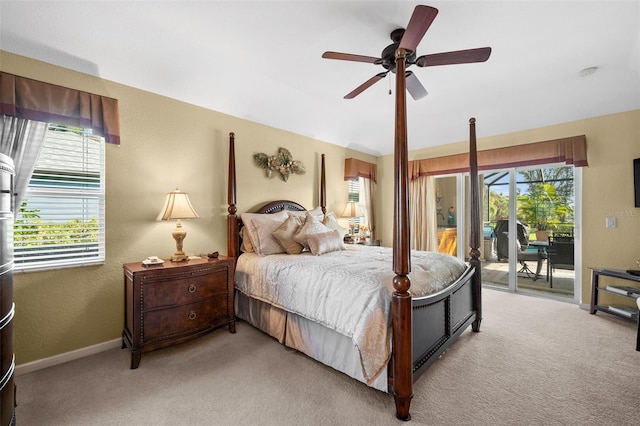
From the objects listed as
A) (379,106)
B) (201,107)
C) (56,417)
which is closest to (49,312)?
(56,417)

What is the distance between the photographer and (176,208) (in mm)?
2701

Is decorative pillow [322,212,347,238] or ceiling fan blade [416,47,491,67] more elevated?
ceiling fan blade [416,47,491,67]

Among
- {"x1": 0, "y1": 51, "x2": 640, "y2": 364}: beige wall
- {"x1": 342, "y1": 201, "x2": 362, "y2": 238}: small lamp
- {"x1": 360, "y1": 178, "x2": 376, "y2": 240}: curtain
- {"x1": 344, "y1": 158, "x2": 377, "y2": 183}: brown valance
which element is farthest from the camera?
{"x1": 360, "y1": 178, "x2": 376, "y2": 240}: curtain

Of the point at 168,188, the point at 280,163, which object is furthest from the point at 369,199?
the point at 168,188

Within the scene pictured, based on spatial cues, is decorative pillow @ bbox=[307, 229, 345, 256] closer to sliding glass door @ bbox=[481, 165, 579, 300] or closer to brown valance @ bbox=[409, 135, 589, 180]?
brown valance @ bbox=[409, 135, 589, 180]

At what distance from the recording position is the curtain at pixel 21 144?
6.99 ft

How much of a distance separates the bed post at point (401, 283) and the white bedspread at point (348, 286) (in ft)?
0.28

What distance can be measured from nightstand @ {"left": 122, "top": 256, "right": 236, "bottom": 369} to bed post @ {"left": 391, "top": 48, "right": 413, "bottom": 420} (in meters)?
1.79

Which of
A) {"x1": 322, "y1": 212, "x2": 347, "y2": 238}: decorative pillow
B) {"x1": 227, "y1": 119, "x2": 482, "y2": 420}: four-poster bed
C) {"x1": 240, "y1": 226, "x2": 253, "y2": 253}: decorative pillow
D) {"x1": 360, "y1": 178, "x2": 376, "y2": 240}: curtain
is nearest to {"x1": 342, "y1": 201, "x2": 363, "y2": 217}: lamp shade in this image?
{"x1": 360, "y1": 178, "x2": 376, "y2": 240}: curtain

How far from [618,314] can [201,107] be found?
528cm

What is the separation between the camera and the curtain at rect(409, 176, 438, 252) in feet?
16.9

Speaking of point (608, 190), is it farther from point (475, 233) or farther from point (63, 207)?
point (63, 207)

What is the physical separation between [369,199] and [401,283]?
13.2ft

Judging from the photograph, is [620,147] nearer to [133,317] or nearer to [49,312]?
[133,317]
